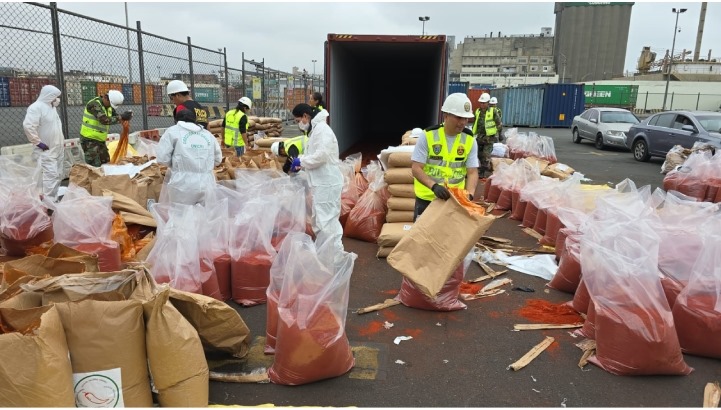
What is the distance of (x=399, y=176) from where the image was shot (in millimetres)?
5586

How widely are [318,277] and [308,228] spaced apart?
2854mm

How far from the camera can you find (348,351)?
2883mm

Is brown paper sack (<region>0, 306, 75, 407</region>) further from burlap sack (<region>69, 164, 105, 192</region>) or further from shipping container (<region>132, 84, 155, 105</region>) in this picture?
shipping container (<region>132, 84, 155, 105</region>)

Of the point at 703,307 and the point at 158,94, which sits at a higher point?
the point at 158,94

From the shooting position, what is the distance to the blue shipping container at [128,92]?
9545mm

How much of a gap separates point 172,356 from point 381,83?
14.8m

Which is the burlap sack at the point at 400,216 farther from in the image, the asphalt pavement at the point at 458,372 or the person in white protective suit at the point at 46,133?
the person in white protective suit at the point at 46,133

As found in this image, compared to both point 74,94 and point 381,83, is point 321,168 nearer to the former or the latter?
point 74,94

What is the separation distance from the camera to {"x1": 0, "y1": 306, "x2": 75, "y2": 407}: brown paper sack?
1.83m

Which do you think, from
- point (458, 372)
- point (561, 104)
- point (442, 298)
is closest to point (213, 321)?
point (458, 372)

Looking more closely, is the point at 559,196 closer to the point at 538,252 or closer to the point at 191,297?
the point at 538,252

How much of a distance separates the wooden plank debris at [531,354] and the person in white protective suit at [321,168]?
6.26 ft

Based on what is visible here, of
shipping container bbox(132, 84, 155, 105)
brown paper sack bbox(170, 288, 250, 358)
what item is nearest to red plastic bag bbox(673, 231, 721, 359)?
brown paper sack bbox(170, 288, 250, 358)

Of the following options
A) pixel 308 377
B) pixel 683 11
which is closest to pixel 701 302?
pixel 308 377
